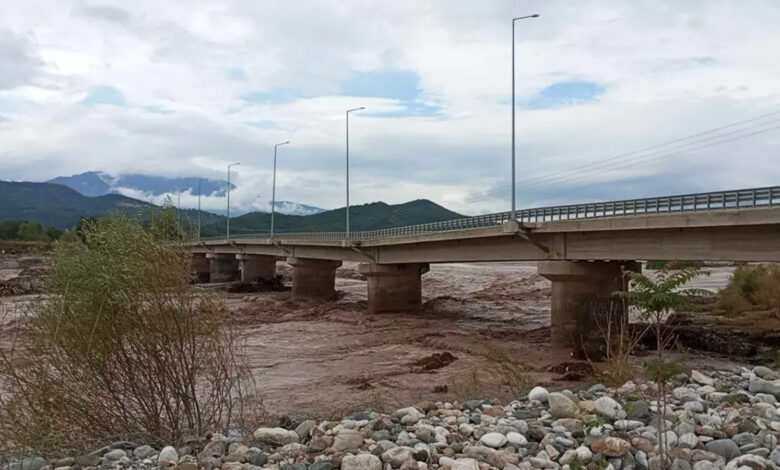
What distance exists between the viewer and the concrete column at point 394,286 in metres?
49.1

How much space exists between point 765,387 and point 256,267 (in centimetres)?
7443

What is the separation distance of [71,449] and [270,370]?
56.7 feet

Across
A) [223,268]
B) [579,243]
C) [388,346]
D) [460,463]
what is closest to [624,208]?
[579,243]

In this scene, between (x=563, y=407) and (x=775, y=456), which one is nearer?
(x=775, y=456)

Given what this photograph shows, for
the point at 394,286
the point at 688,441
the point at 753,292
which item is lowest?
the point at 394,286

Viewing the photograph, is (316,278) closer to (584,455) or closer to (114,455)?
(114,455)

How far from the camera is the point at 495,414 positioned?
9.09 m

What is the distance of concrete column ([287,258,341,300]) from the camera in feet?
206

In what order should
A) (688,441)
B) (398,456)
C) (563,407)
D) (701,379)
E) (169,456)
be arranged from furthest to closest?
(701,379)
(563,407)
(169,456)
(688,441)
(398,456)

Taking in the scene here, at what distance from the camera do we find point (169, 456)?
7875mm

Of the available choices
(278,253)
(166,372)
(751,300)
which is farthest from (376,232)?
(166,372)

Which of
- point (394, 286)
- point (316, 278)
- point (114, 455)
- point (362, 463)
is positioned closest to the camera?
point (362, 463)

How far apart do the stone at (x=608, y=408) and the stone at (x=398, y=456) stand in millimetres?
2662

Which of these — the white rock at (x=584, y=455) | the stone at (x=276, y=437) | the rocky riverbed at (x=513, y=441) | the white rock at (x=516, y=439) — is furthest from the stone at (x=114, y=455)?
the white rock at (x=584, y=455)
